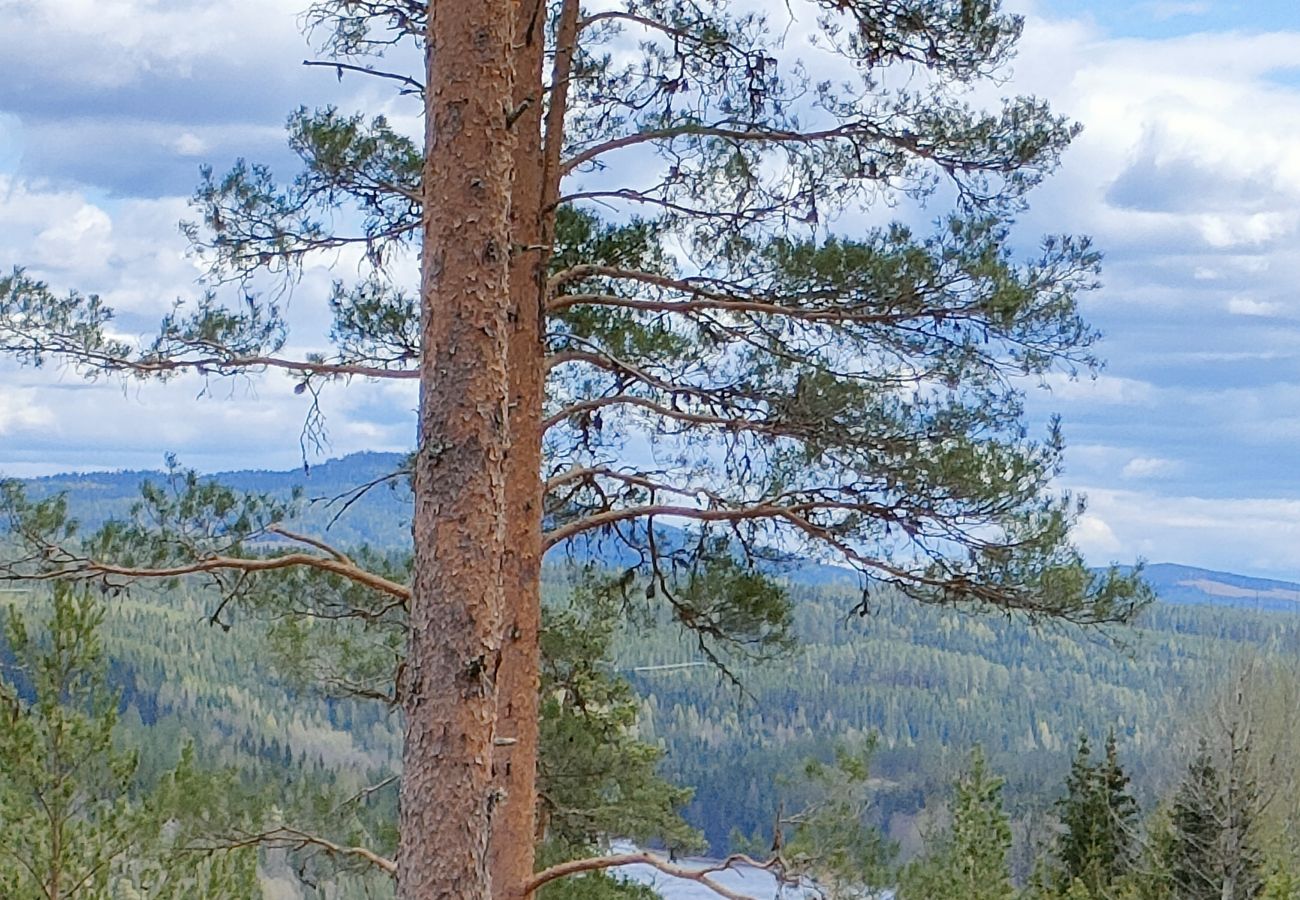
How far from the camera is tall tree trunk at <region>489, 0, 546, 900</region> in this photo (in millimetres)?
4336

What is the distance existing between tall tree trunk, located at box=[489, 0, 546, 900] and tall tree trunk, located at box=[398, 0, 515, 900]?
99 cm

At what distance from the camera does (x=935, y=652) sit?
3928 centimetres

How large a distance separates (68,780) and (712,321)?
2645 millimetres

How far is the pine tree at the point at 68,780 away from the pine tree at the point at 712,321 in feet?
1.16

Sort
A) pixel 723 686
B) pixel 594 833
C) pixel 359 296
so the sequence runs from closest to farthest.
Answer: pixel 359 296 < pixel 723 686 < pixel 594 833

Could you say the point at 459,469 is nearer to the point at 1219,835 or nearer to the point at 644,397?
the point at 644,397

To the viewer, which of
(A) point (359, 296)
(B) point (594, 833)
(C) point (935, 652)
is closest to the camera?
(A) point (359, 296)

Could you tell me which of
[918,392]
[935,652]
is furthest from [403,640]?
[935,652]

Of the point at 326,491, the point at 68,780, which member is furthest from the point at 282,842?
the point at 326,491

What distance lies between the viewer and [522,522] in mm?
4441

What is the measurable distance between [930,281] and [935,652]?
117 ft

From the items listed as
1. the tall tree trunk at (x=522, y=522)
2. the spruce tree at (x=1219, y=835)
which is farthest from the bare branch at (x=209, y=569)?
the spruce tree at (x=1219, y=835)

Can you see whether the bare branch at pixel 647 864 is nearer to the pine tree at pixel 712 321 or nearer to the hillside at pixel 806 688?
the pine tree at pixel 712 321

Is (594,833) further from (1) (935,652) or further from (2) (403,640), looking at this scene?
(1) (935,652)
